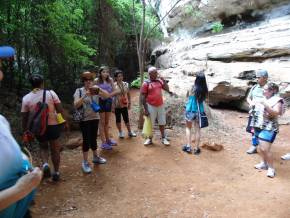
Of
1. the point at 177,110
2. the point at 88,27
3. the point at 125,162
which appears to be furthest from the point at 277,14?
the point at 125,162

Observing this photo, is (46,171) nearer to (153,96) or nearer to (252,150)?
(153,96)

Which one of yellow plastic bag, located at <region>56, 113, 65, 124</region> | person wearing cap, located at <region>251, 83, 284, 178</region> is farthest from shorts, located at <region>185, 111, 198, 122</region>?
yellow plastic bag, located at <region>56, 113, 65, 124</region>

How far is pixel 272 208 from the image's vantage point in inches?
187

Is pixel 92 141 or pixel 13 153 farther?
pixel 92 141

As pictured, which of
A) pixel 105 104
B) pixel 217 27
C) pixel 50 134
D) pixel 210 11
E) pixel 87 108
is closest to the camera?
pixel 50 134

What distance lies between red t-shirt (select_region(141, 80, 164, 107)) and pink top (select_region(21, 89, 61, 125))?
89.6 inches

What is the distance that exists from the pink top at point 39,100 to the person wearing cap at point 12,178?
3.44 metres

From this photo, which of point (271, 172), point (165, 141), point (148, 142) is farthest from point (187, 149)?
point (271, 172)

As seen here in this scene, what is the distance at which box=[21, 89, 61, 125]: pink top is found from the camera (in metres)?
4.99

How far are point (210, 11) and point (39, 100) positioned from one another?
34.1ft

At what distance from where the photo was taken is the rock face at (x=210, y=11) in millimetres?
12844

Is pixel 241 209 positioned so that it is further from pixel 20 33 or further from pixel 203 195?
pixel 20 33

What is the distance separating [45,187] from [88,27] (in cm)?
715

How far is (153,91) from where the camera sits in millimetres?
6957
